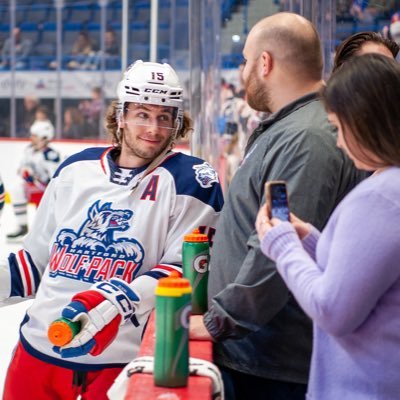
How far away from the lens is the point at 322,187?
1.57 metres

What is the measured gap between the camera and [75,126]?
9844 mm

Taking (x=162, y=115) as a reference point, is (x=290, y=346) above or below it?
below

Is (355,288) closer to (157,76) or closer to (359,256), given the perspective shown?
(359,256)

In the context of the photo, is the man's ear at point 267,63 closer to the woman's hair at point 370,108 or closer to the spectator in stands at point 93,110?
the woman's hair at point 370,108

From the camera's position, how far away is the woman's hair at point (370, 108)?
3.96 ft

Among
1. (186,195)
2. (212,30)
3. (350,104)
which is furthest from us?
(212,30)

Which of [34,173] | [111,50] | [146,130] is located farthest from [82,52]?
[146,130]

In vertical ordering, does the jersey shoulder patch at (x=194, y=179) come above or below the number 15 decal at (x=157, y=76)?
below

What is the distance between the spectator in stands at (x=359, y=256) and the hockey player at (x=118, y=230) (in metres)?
0.71

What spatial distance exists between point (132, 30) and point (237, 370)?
8575 mm

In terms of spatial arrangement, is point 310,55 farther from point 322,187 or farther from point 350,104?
point 350,104

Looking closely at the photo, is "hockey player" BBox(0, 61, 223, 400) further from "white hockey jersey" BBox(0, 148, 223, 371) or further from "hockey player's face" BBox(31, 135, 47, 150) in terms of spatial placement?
"hockey player's face" BBox(31, 135, 47, 150)

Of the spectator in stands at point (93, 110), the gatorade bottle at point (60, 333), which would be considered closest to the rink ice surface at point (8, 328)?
the gatorade bottle at point (60, 333)

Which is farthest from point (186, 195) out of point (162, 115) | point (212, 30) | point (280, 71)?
point (212, 30)
